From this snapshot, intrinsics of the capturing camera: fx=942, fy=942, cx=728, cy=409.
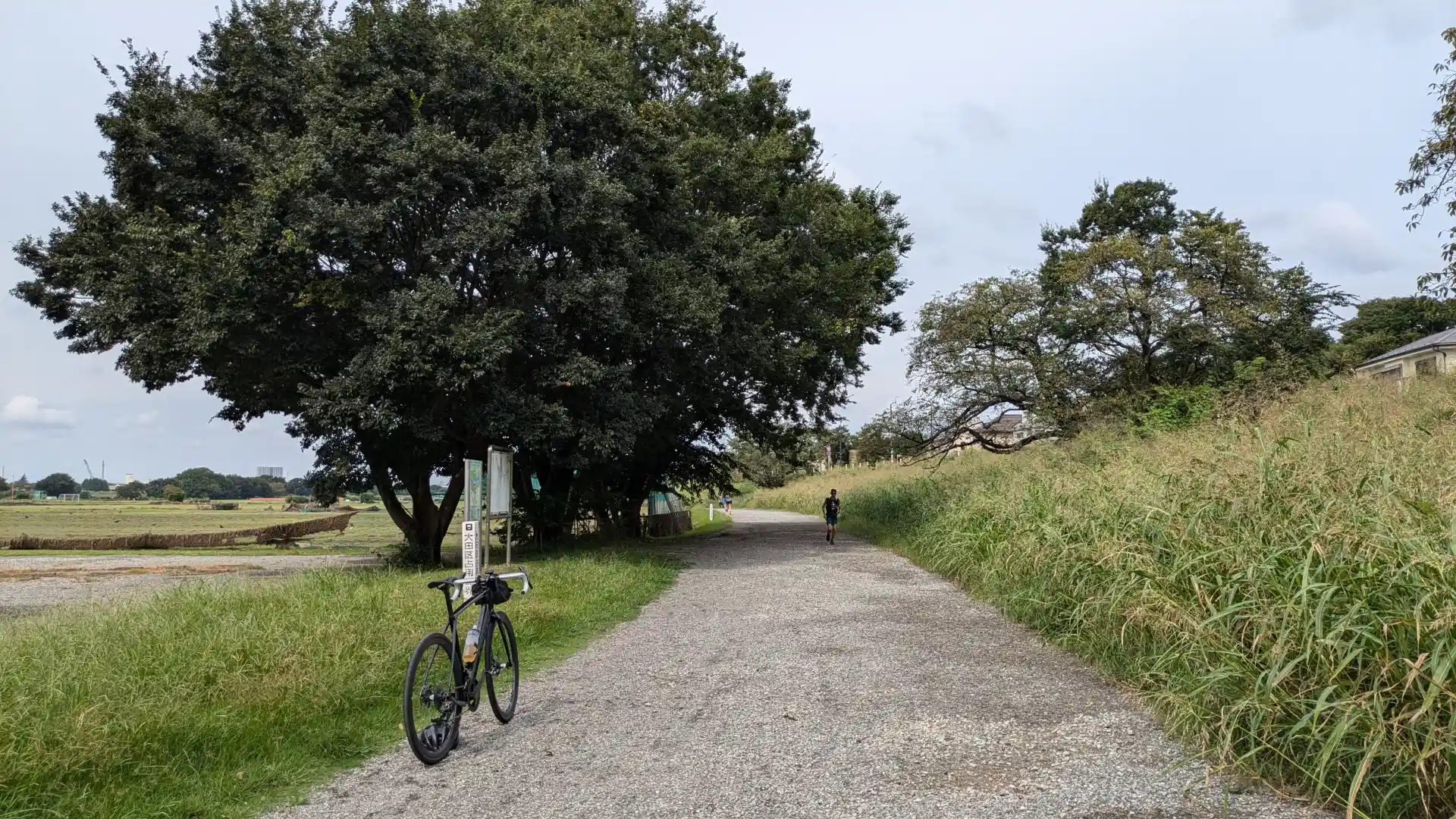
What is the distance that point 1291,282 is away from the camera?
859 inches

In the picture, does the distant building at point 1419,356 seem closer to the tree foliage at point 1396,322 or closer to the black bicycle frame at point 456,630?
the tree foliage at point 1396,322

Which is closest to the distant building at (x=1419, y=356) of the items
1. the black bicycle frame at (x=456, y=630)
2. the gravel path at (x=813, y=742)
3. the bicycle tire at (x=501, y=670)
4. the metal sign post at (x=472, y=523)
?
the gravel path at (x=813, y=742)

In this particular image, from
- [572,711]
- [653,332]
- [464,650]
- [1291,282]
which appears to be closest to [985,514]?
[653,332]

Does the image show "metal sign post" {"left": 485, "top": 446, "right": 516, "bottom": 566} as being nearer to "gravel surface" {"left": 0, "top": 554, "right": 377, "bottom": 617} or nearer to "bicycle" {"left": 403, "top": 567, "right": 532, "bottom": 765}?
"gravel surface" {"left": 0, "top": 554, "right": 377, "bottom": 617}

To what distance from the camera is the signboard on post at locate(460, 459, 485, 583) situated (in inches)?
328

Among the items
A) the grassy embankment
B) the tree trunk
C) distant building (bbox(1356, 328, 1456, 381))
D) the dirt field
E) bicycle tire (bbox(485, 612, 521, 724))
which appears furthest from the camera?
the dirt field

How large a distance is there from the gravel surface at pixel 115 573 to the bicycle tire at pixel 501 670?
24.3 feet

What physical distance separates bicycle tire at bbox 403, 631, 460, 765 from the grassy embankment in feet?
14.0

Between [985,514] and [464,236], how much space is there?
347 inches

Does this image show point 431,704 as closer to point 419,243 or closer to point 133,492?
point 419,243

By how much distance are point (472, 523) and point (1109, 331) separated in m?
18.1

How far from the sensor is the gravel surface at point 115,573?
15.2 metres

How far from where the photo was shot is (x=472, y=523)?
8531 mm

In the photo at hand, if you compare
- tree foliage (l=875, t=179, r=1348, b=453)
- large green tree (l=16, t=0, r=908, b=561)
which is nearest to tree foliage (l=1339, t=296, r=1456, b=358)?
tree foliage (l=875, t=179, r=1348, b=453)
